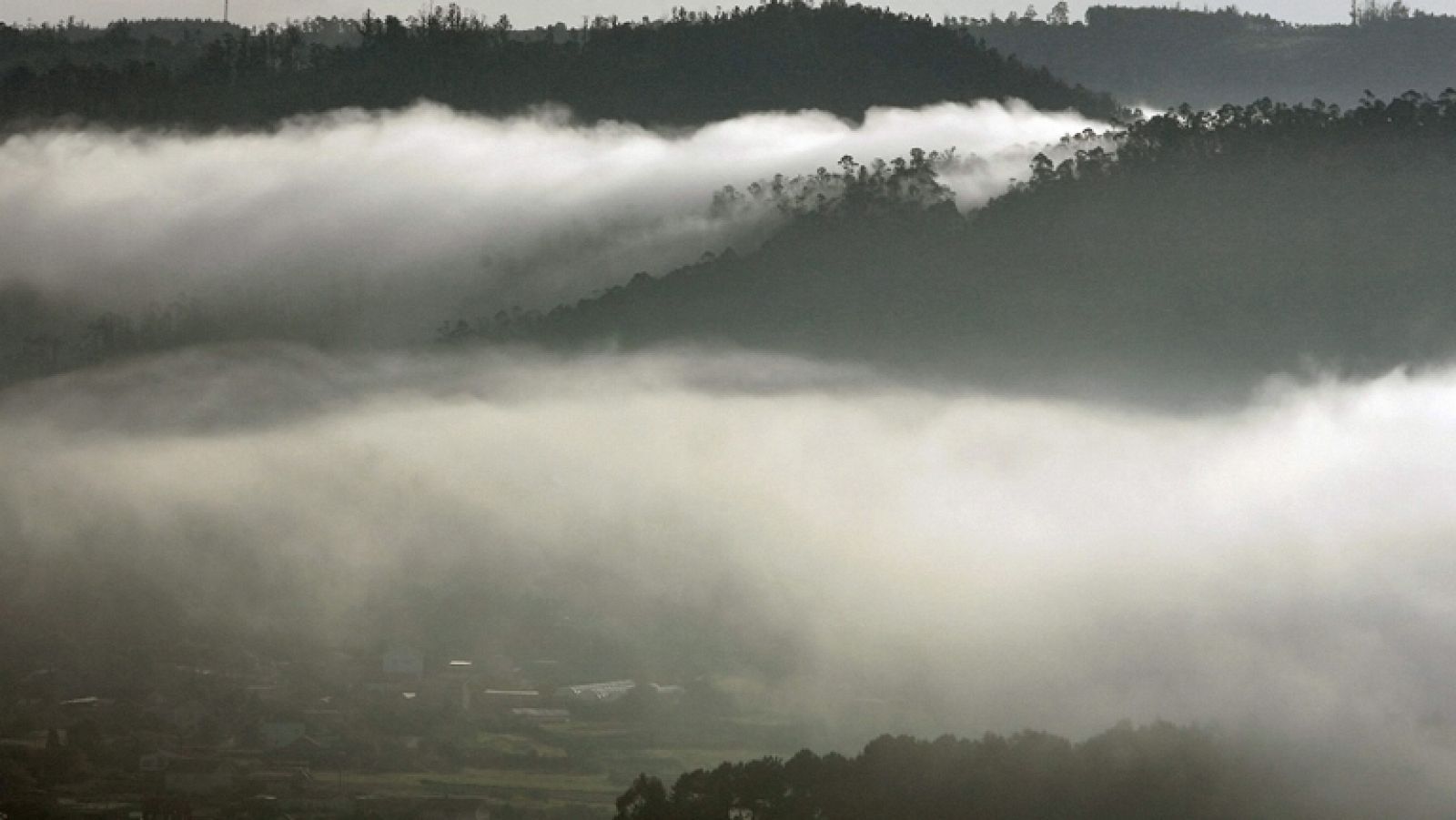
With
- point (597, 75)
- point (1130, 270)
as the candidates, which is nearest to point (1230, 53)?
point (597, 75)

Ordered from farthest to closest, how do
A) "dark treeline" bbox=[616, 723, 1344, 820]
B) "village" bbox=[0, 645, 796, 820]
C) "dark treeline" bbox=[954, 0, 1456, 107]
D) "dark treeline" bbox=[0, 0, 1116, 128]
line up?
"dark treeline" bbox=[954, 0, 1456, 107] < "dark treeline" bbox=[0, 0, 1116, 128] < "village" bbox=[0, 645, 796, 820] < "dark treeline" bbox=[616, 723, 1344, 820]

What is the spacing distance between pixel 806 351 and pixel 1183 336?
8263 millimetres

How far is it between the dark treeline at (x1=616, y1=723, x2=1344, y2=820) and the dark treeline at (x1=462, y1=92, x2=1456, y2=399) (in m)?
23.1

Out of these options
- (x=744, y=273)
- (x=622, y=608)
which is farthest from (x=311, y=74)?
(x=622, y=608)

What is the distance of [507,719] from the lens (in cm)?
4459

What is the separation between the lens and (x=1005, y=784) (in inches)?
1430

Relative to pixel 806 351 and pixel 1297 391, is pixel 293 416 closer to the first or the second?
pixel 806 351

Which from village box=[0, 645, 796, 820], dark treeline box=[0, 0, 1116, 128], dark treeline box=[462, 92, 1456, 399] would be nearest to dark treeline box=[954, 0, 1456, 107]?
dark treeline box=[0, 0, 1116, 128]

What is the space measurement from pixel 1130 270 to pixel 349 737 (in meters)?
27.0

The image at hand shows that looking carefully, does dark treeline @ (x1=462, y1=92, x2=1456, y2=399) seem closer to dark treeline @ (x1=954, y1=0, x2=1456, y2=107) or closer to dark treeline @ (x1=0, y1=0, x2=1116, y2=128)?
dark treeline @ (x1=0, y1=0, x2=1116, y2=128)

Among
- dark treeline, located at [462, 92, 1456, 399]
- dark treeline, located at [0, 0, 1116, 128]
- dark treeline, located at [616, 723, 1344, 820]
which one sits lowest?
dark treeline, located at [616, 723, 1344, 820]

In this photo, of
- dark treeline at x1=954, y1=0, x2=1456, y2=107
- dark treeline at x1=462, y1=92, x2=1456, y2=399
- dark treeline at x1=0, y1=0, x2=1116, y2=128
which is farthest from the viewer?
dark treeline at x1=954, y1=0, x2=1456, y2=107

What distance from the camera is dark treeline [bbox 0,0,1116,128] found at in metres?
88.2

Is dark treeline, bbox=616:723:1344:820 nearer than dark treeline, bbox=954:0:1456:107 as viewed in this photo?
Yes
